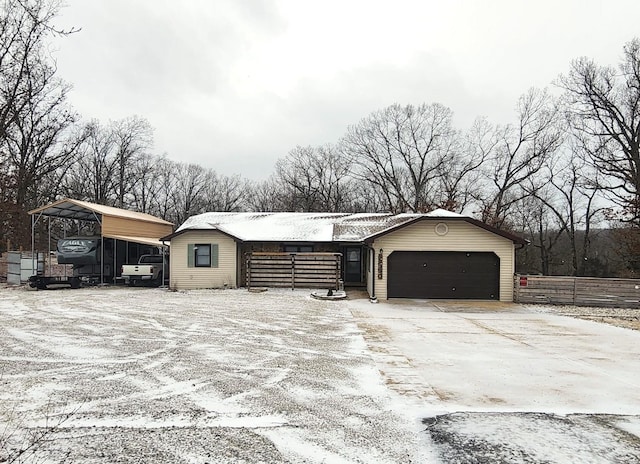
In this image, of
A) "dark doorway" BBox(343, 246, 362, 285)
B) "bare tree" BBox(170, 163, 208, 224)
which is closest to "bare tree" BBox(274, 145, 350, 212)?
"bare tree" BBox(170, 163, 208, 224)

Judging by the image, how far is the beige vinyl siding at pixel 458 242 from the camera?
59.4 ft

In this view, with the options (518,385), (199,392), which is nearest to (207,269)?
(199,392)

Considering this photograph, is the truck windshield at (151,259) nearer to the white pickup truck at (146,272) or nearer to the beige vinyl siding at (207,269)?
the white pickup truck at (146,272)

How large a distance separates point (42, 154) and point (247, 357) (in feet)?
102

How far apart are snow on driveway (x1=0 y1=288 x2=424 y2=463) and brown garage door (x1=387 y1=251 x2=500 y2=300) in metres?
7.31

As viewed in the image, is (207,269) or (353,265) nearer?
(207,269)

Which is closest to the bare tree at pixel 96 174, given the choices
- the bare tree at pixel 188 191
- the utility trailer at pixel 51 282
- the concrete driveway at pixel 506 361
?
the bare tree at pixel 188 191

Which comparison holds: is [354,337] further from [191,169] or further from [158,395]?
[191,169]

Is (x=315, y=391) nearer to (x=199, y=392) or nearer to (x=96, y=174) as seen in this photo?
(x=199, y=392)

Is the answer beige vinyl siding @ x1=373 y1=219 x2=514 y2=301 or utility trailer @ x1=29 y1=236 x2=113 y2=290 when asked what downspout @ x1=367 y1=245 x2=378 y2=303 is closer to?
beige vinyl siding @ x1=373 y1=219 x2=514 y2=301

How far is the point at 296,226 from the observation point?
24016 millimetres

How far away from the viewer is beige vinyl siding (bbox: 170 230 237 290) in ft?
70.0

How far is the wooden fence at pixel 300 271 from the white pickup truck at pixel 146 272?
18.8 ft

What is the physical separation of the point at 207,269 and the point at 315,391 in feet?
53.3
